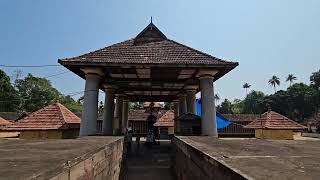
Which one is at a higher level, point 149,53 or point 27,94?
point 27,94

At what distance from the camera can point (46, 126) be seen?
13641 mm

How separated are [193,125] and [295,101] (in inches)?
2488

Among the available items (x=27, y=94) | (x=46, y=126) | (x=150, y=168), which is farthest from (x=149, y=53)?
(x=27, y=94)

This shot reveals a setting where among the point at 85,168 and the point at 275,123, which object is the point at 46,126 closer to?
the point at 85,168

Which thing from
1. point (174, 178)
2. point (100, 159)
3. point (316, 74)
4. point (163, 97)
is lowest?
point (174, 178)

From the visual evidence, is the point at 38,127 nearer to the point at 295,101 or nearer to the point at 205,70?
the point at 205,70

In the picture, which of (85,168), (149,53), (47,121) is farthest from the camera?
(47,121)

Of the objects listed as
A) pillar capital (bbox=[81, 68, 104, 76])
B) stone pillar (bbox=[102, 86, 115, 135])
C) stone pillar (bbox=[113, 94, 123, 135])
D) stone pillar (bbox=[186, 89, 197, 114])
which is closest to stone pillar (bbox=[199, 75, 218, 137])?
stone pillar (bbox=[186, 89, 197, 114])

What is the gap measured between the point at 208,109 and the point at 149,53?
383 cm

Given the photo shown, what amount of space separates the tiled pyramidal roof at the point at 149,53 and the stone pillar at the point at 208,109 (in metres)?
1.11

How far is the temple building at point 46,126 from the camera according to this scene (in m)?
13.5

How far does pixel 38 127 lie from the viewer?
1359 centimetres

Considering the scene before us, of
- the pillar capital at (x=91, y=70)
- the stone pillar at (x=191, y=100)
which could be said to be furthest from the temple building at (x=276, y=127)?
the pillar capital at (x=91, y=70)

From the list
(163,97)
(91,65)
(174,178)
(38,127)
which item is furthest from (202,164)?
(163,97)
